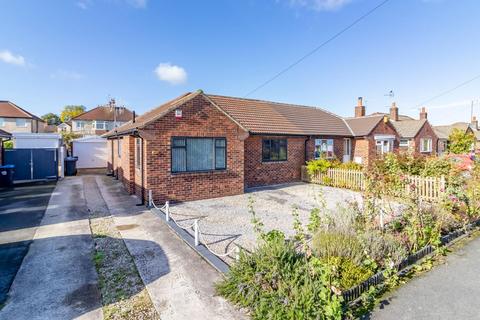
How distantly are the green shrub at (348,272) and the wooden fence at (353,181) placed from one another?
249 inches

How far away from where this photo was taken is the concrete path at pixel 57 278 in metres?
3.72

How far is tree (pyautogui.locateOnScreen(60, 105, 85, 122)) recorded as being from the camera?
72100 millimetres

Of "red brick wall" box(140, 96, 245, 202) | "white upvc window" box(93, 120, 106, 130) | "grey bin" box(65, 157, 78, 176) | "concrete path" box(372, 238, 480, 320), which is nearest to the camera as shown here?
"concrete path" box(372, 238, 480, 320)

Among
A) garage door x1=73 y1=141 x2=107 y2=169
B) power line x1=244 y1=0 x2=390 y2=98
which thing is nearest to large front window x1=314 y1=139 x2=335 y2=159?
power line x1=244 y1=0 x2=390 y2=98

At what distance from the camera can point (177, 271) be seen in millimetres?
4875

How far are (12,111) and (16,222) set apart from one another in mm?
43652

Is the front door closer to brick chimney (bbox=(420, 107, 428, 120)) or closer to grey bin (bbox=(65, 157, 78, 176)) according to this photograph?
brick chimney (bbox=(420, 107, 428, 120))

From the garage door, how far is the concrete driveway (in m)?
11.3

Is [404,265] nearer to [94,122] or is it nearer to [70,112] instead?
[94,122]

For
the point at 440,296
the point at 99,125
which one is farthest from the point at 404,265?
the point at 99,125

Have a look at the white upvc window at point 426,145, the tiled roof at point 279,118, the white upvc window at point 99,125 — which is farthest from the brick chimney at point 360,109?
the white upvc window at point 99,125

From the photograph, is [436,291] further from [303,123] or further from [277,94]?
[277,94]

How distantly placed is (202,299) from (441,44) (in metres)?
17.2

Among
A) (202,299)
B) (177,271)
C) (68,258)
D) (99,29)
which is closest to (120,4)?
(99,29)
